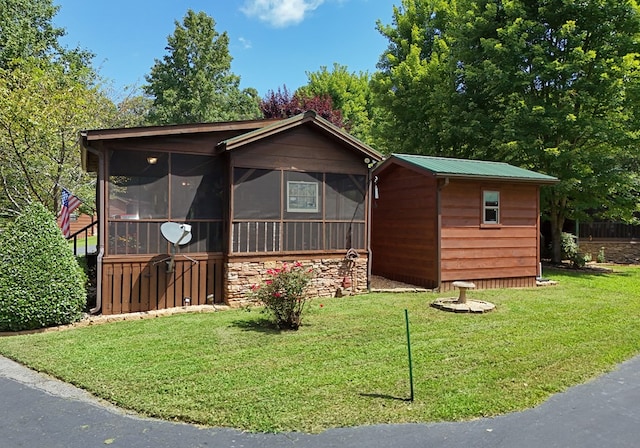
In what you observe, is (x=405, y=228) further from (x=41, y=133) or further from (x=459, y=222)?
(x=41, y=133)

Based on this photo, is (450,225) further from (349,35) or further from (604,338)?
(349,35)

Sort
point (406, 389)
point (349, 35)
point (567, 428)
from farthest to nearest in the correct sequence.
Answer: point (349, 35) → point (406, 389) → point (567, 428)

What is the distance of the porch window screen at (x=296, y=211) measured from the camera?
8.73m

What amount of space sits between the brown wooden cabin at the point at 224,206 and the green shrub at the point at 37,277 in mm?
756

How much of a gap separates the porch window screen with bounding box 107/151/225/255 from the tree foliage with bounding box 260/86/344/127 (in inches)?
601

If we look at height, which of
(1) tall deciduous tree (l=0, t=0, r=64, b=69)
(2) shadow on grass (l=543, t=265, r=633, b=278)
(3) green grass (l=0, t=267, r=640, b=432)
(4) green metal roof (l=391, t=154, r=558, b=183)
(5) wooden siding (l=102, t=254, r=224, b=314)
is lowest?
(3) green grass (l=0, t=267, r=640, b=432)

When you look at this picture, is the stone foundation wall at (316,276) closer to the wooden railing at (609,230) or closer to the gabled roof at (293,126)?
the gabled roof at (293,126)

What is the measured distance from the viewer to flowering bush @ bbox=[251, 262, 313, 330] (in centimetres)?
641

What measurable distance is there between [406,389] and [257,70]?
24.1 m

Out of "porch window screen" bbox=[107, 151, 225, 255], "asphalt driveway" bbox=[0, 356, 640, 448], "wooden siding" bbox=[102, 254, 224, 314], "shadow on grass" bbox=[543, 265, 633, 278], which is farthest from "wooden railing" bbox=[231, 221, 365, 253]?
"shadow on grass" bbox=[543, 265, 633, 278]

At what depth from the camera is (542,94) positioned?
1546 cm

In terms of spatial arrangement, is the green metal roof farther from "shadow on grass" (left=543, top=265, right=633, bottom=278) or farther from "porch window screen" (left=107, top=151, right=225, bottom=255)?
"porch window screen" (left=107, top=151, right=225, bottom=255)

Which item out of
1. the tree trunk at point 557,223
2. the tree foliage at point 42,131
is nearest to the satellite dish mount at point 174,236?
the tree foliage at point 42,131

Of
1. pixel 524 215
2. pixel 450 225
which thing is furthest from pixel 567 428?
pixel 524 215
